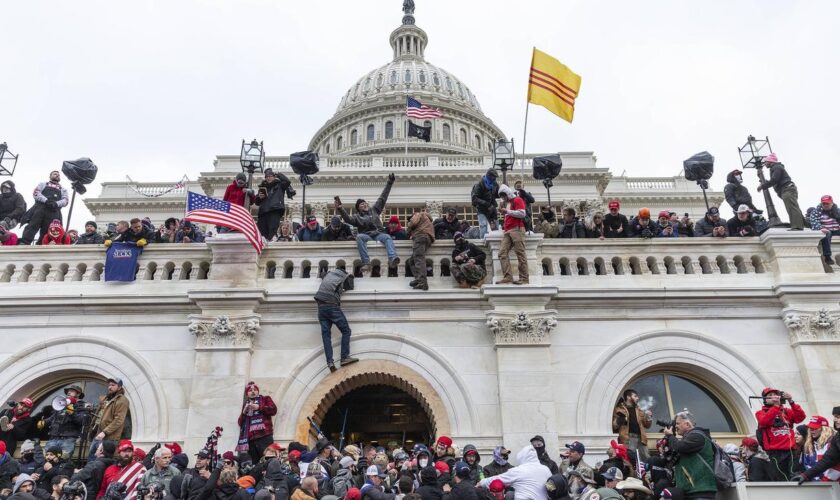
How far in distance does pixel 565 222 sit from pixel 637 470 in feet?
21.1

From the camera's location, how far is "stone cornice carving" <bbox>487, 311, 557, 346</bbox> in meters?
12.3

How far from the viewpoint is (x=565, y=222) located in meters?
14.9

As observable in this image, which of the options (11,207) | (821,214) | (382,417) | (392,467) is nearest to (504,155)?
(382,417)

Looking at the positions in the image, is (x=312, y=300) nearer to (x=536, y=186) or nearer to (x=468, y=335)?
(x=468, y=335)

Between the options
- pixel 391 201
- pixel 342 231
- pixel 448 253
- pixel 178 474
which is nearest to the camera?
pixel 178 474

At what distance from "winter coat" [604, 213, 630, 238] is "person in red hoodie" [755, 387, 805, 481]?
16.8ft

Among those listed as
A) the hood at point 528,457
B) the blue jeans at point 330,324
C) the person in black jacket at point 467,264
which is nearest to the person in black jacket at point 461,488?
the hood at point 528,457

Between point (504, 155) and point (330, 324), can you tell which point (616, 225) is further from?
point (330, 324)

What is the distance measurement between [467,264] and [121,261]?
7397mm

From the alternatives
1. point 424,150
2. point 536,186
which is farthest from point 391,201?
point 424,150

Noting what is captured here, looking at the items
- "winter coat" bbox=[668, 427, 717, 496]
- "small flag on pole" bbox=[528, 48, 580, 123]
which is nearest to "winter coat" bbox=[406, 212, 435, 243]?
"winter coat" bbox=[668, 427, 717, 496]

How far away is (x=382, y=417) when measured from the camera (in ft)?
49.0

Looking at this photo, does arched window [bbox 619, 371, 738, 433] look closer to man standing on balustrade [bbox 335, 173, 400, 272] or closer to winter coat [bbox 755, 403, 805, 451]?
winter coat [bbox 755, 403, 805, 451]

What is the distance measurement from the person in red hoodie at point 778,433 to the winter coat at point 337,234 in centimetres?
886
